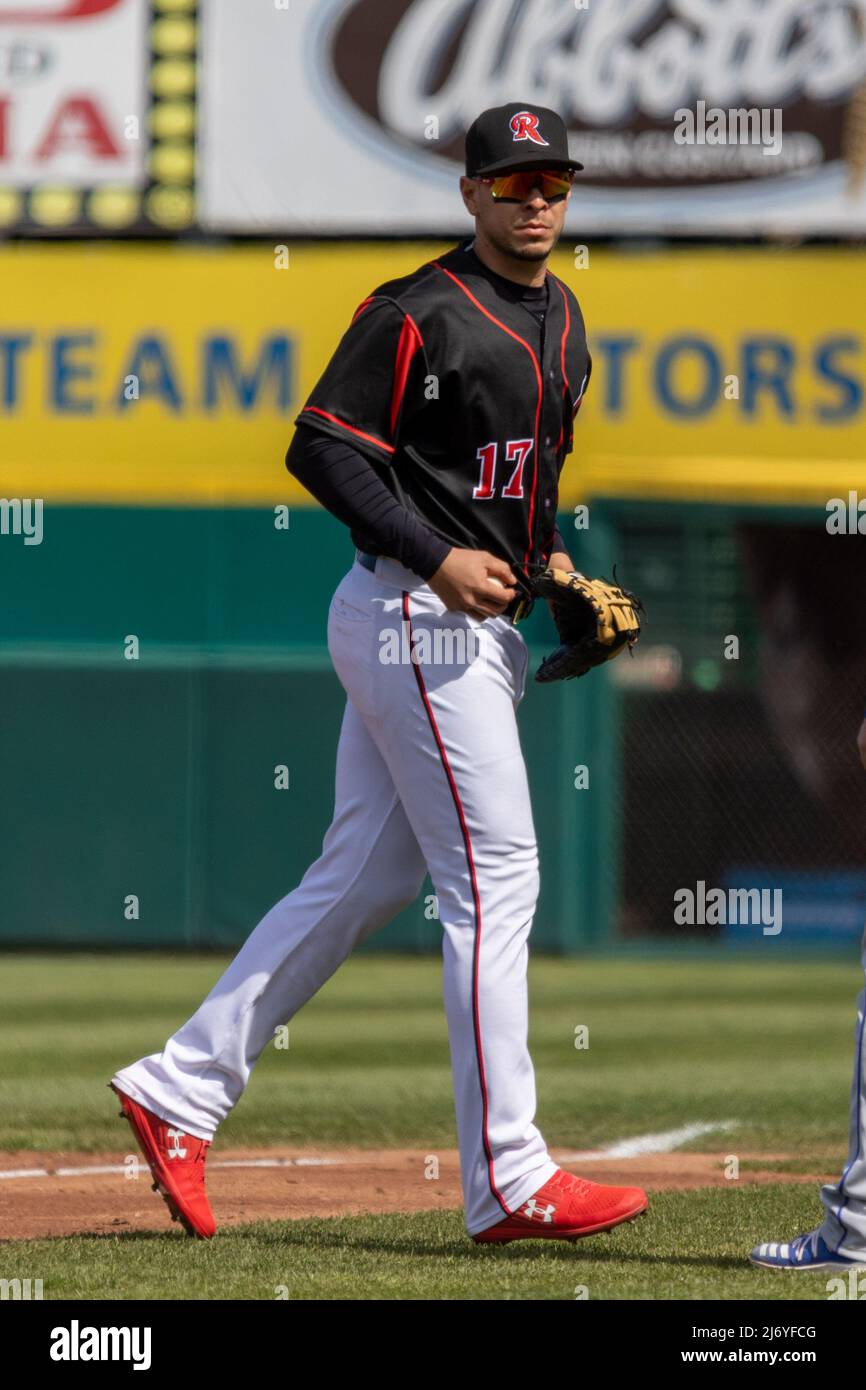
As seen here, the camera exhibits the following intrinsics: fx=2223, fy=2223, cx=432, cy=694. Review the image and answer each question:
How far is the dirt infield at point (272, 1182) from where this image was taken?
469 centimetres

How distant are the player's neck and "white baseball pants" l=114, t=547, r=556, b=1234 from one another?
1.95 feet

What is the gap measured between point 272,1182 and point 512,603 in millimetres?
1753

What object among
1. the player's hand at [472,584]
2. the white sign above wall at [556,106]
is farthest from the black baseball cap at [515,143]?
the white sign above wall at [556,106]

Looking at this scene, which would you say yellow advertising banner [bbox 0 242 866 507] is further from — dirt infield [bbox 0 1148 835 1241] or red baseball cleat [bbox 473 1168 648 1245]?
red baseball cleat [bbox 473 1168 648 1245]

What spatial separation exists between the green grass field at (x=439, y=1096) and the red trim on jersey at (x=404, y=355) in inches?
61.6

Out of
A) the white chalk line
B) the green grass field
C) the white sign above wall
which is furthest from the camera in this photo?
the white sign above wall

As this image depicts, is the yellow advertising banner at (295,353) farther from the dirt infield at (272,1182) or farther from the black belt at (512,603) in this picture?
the black belt at (512,603)

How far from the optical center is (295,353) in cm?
1290

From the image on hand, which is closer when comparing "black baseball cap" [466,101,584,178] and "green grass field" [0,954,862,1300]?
"green grass field" [0,954,862,1300]

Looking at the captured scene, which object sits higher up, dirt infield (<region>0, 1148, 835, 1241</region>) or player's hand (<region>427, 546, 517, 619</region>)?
player's hand (<region>427, 546, 517, 619</region>)

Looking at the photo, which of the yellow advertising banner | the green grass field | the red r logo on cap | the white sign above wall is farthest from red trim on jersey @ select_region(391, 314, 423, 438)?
the white sign above wall

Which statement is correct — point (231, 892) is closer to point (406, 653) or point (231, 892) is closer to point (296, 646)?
point (296, 646)

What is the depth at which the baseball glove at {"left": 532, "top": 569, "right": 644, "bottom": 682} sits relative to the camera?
4.27m

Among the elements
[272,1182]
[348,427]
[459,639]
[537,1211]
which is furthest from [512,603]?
[272,1182]
